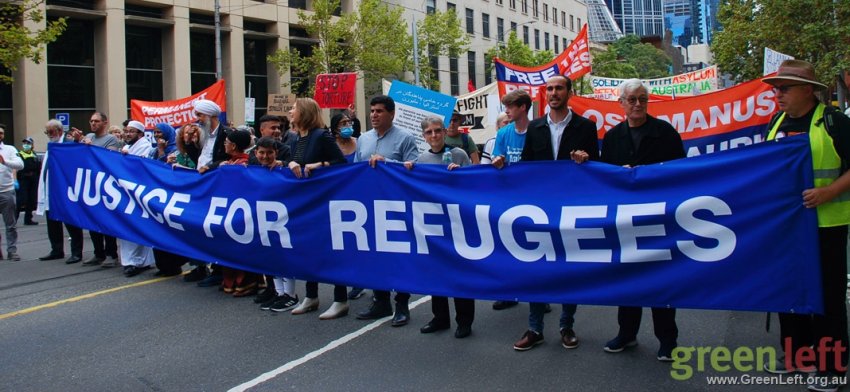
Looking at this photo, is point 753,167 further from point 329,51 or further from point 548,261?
point 329,51

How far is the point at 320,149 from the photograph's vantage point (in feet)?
20.9

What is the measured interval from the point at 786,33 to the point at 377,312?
83.5 feet

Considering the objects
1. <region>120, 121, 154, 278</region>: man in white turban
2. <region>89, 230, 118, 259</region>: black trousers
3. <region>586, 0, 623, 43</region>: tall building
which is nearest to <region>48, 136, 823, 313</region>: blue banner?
<region>120, 121, 154, 278</region>: man in white turban

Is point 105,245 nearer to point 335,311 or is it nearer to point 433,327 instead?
point 335,311

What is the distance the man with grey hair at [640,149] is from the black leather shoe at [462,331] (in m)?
1.10

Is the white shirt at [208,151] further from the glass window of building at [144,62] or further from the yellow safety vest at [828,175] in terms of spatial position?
the glass window of building at [144,62]

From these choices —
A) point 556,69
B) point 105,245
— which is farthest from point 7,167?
point 556,69

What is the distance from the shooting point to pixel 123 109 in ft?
102

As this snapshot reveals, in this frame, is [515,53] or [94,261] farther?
[515,53]

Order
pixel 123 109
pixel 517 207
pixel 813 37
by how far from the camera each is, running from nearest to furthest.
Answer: pixel 517 207 < pixel 813 37 < pixel 123 109

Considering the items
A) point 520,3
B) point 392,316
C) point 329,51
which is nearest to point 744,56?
point 329,51

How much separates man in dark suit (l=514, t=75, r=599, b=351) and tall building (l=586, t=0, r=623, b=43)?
11809 cm

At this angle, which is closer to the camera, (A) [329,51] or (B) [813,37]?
(B) [813,37]

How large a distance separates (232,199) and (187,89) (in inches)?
1129
